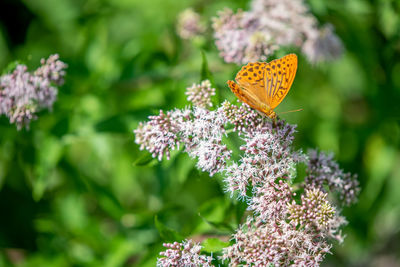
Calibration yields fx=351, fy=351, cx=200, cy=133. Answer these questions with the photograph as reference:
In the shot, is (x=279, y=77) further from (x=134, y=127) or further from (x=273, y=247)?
(x=134, y=127)

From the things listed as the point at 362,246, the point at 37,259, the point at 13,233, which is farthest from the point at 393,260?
the point at 13,233

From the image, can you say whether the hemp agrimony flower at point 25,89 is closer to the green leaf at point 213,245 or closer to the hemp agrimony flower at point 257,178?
the hemp agrimony flower at point 257,178

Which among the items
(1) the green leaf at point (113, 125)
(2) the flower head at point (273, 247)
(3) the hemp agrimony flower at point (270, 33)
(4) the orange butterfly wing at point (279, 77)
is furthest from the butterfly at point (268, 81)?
(1) the green leaf at point (113, 125)

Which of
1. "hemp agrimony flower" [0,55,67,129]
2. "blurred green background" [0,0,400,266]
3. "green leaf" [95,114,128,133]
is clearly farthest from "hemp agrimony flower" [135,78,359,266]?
"hemp agrimony flower" [0,55,67,129]

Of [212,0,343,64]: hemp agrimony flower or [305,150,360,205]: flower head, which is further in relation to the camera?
[212,0,343,64]: hemp agrimony flower

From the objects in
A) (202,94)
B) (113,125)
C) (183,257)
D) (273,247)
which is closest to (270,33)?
(202,94)

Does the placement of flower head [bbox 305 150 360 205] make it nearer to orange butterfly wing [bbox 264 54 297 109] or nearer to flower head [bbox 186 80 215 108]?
orange butterfly wing [bbox 264 54 297 109]
